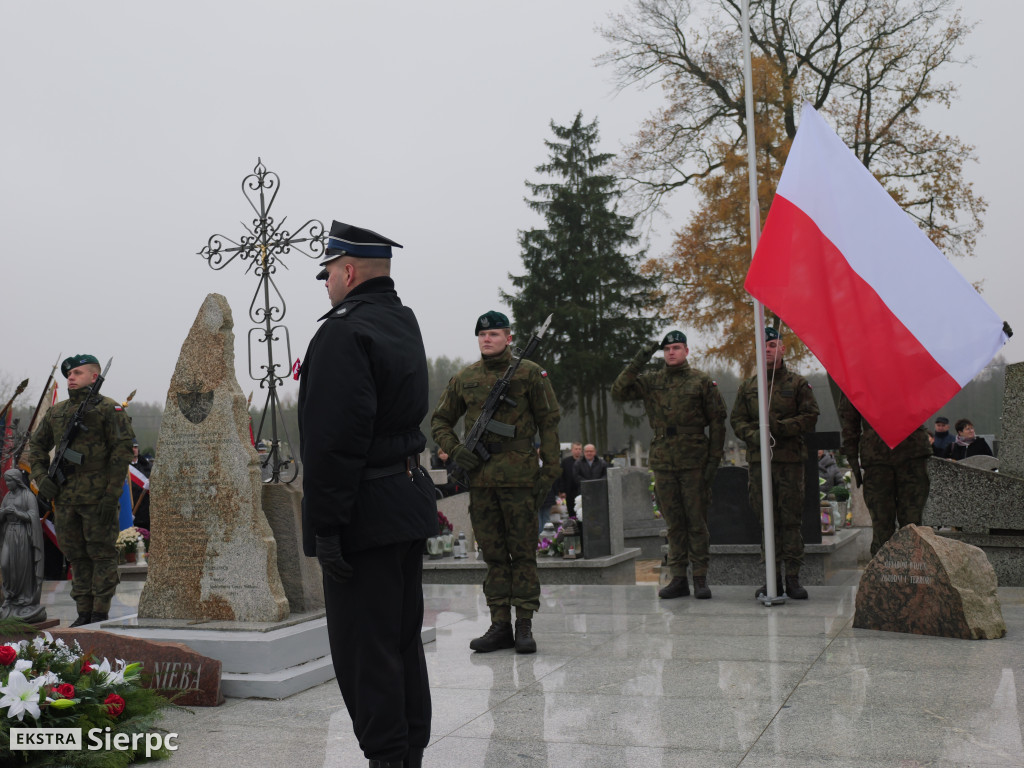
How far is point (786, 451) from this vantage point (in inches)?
316

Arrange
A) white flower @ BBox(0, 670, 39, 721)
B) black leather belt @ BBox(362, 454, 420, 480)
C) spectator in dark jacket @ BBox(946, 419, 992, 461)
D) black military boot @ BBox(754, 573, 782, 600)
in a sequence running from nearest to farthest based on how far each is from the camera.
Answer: black leather belt @ BBox(362, 454, 420, 480)
white flower @ BBox(0, 670, 39, 721)
black military boot @ BBox(754, 573, 782, 600)
spectator in dark jacket @ BBox(946, 419, 992, 461)

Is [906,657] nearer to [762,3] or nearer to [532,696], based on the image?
[532,696]

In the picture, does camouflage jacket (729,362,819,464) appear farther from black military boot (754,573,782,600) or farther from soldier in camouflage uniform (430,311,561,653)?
soldier in camouflage uniform (430,311,561,653)

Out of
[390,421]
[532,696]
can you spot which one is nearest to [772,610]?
[532,696]

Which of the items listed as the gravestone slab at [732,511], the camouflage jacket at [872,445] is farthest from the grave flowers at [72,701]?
the gravestone slab at [732,511]

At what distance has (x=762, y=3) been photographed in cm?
2264

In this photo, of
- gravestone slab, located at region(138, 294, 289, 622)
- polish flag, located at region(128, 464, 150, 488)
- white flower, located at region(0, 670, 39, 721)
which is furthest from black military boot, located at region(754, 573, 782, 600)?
polish flag, located at region(128, 464, 150, 488)

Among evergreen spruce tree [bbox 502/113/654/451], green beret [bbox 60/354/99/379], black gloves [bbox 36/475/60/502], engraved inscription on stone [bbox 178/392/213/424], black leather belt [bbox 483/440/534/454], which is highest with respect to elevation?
evergreen spruce tree [bbox 502/113/654/451]

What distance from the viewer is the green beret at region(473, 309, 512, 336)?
646 centimetres

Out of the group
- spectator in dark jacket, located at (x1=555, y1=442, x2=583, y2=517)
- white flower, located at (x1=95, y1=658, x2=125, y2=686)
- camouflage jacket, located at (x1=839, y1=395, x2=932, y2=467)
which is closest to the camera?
white flower, located at (x1=95, y1=658, x2=125, y2=686)

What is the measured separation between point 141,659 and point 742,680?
10.5ft

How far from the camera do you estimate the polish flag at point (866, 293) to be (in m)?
6.05

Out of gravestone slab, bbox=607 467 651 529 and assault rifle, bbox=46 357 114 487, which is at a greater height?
assault rifle, bbox=46 357 114 487

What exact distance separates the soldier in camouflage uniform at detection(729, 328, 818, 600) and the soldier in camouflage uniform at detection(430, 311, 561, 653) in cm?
219
